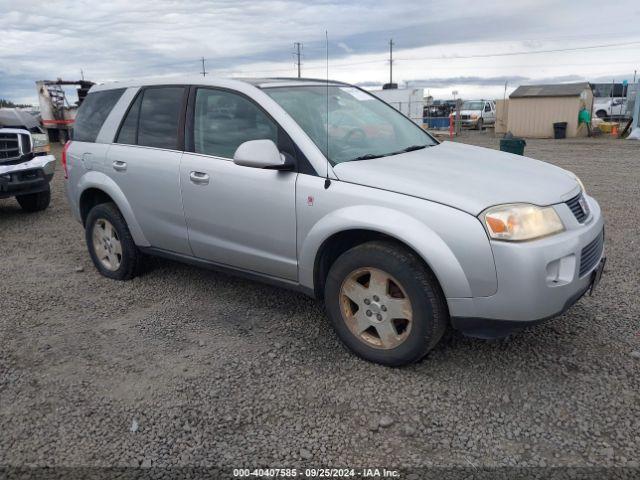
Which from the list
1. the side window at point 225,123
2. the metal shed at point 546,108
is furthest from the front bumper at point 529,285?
the metal shed at point 546,108

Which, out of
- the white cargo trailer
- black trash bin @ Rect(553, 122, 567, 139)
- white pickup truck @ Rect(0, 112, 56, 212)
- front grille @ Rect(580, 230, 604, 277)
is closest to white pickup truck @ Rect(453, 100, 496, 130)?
the white cargo trailer

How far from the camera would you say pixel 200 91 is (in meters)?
4.22

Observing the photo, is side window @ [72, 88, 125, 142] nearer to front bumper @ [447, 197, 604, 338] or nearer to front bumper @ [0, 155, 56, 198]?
front bumper @ [0, 155, 56, 198]

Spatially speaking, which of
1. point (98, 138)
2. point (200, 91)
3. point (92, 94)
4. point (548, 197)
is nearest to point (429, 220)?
point (548, 197)

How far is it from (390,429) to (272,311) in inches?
67.6

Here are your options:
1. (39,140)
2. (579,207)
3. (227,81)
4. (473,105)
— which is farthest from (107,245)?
(473,105)

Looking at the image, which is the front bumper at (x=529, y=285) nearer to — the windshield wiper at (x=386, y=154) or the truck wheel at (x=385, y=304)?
the truck wheel at (x=385, y=304)

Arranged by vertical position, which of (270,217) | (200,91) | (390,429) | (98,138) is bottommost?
(390,429)

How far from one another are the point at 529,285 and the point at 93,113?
4.16m

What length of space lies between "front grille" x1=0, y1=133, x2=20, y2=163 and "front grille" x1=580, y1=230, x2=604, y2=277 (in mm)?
7372

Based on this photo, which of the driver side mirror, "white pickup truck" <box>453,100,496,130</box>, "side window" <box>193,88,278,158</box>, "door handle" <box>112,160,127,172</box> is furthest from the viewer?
"white pickup truck" <box>453,100,496,130</box>

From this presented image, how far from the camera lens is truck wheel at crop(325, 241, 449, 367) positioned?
3096 mm

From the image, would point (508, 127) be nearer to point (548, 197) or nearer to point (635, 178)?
point (635, 178)

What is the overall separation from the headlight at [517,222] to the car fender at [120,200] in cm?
293
